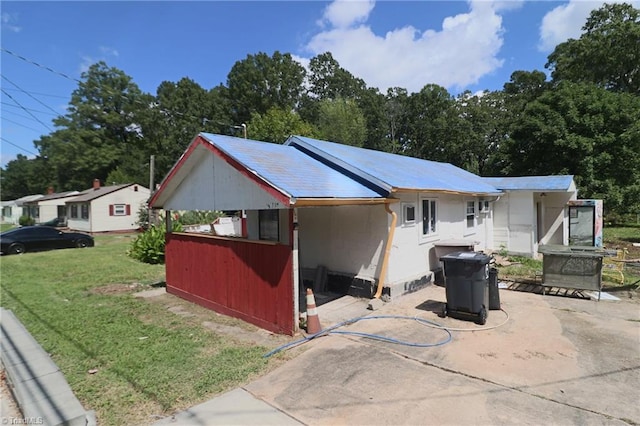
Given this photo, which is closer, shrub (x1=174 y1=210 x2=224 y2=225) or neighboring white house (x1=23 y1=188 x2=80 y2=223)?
shrub (x1=174 y1=210 x2=224 y2=225)

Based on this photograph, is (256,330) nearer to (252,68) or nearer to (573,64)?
(573,64)

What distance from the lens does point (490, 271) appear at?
7480mm

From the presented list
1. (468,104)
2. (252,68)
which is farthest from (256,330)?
(252,68)

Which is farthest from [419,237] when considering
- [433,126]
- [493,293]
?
[433,126]

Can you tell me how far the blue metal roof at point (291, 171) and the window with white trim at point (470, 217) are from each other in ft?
20.3

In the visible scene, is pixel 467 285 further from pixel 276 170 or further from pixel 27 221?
pixel 27 221

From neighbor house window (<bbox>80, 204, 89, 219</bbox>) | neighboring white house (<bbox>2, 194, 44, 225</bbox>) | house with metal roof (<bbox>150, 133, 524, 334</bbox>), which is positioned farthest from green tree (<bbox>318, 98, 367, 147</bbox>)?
neighboring white house (<bbox>2, 194, 44, 225</bbox>)

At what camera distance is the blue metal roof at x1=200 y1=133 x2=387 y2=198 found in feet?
21.5

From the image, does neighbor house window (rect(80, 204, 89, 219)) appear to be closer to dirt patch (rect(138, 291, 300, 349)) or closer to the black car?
the black car

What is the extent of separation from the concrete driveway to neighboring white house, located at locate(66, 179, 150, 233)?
2766cm

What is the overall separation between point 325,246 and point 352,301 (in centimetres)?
173

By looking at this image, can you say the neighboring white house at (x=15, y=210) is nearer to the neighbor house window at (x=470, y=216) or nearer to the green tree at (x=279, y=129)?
the green tree at (x=279, y=129)

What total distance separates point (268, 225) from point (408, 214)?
3719 millimetres

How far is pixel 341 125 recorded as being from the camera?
3834 centimetres
